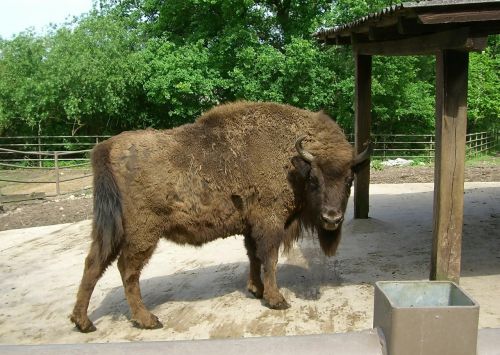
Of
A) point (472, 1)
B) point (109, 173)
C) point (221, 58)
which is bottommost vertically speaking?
point (109, 173)

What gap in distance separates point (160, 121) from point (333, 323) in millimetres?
20582

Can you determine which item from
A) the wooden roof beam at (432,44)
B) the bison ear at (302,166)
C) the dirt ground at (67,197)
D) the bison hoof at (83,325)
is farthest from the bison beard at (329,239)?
the dirt ground at (67,197)

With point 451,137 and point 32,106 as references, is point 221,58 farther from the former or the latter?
point 451,137

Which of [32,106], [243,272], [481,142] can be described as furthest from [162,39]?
[243,272]

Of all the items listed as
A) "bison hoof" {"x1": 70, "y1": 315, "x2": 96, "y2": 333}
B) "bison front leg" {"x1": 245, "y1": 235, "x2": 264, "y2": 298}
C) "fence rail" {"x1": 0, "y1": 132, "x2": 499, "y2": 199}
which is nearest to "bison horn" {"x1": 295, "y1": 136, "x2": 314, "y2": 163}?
"bison front leg" {"x1": 245, "y1": 235, "x2": 264, "y2": 298}

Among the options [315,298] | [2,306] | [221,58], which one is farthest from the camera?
[221,58]

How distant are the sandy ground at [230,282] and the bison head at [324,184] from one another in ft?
3.00

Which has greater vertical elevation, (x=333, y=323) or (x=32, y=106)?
(x=32, y=106)

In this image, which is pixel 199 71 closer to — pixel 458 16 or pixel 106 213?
pixel 106 213

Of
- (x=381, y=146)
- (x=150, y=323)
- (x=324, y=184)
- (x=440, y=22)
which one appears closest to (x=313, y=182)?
(x=324, y=184)

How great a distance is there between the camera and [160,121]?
2403cm

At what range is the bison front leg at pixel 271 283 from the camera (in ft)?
16.5

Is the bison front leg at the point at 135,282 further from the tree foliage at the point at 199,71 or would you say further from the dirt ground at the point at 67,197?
the tree foliage at the point at 199,71

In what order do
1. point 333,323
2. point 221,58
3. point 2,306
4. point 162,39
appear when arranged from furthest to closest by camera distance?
point 162,39 → point 221,58 → point 2,306 → point 333,323
